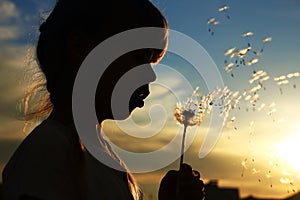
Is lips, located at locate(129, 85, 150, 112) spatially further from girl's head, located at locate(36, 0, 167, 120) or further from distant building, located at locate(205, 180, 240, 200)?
distant building, located at locate(205, 180, 240, 200)

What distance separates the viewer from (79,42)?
315 centimetres

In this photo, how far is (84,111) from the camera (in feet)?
10.2

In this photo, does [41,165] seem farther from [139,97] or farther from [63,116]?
[139,97]

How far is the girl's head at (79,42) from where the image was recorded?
3121 mm

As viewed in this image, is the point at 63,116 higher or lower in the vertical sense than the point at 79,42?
lower

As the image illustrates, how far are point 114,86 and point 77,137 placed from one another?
40 cm

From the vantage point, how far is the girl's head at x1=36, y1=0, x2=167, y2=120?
3121 millimetres

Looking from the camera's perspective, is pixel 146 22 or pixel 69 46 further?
pixel 146 22

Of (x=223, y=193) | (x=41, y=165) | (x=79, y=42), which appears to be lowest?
(x=223, y=193)

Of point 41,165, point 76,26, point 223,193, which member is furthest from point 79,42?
point 223,193

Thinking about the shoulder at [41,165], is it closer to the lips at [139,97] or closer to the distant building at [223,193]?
the lips at [139,97]

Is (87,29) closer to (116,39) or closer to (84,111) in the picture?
(116,39)

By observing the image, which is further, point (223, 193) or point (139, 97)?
point (223, 193)

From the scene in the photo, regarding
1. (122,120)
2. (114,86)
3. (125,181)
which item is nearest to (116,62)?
(114,86)
